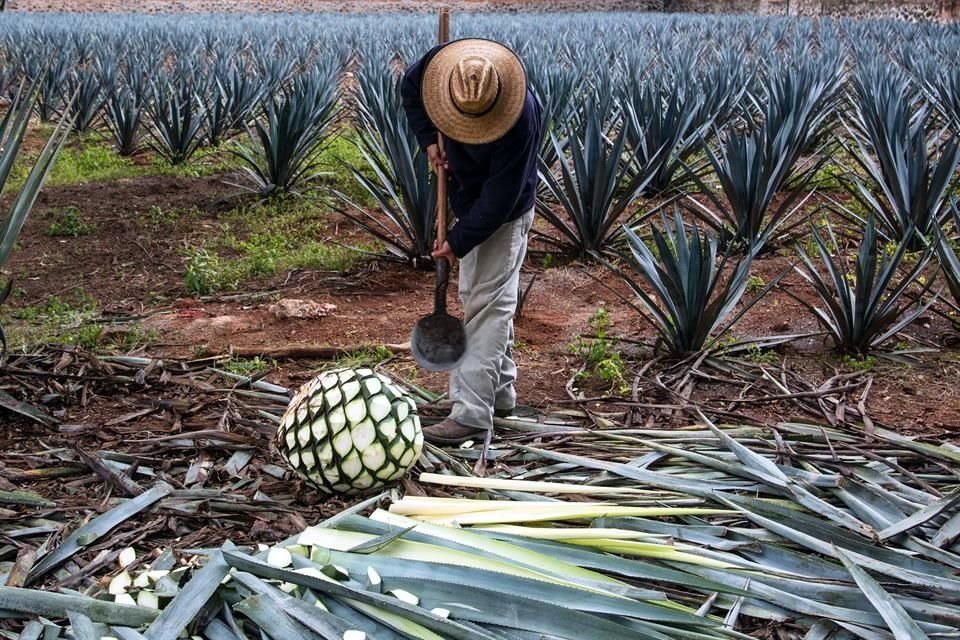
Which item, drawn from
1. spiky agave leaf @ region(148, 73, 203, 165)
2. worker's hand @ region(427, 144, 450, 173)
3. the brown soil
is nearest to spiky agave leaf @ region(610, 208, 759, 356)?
the brown soil

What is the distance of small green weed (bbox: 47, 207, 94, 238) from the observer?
5273mm

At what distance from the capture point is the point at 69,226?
17.5ft

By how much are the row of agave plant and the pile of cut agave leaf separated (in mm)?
1054

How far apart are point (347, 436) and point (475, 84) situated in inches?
37.4

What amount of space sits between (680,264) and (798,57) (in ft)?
23.0

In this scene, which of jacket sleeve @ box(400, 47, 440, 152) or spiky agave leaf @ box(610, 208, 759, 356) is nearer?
jacket sleeve @ box(400, 47, 440, 152)

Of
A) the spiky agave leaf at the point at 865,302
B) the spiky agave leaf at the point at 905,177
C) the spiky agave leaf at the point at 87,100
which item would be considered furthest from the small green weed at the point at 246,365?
the spiky agave leaf at the point at 87,100

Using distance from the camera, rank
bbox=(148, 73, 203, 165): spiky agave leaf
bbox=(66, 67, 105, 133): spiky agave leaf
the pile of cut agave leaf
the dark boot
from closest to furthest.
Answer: the pile of cut agave leaf < the dark boot < bbox=(148, 73, 203, 165): spiky agave leaf < bbox=(66, 67, 105, 133): spiky agave leaf

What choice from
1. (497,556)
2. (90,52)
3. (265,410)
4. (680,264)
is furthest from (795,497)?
(90,52)

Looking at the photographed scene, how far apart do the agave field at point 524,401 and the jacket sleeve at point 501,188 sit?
2.02 ft

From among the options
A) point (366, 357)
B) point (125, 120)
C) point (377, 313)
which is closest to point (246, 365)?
point (366, 357)

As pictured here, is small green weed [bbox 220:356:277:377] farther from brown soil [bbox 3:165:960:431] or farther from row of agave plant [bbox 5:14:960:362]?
row of agave plant [bbox 5:14:960:362]

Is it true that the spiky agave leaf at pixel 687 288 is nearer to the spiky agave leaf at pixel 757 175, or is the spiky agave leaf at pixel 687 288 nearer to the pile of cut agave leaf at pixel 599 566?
the spiky agave leaf at pixel 757 175

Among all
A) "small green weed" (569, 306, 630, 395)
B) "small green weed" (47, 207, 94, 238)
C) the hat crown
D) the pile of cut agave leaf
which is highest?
the hat crown
